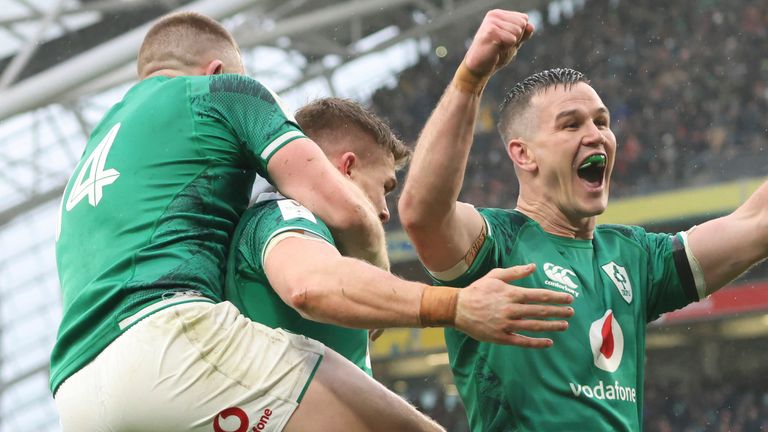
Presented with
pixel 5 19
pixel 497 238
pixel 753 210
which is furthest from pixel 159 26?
pixel 5 19

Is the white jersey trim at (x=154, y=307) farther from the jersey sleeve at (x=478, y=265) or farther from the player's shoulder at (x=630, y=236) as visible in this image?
the player's shoulder at (x=630, y=236)

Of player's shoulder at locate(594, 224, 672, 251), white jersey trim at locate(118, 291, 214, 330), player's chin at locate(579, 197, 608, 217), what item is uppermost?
white jersey trim at locate(118, 291, 214, 330)

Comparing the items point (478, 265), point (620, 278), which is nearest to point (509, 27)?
point (478, 265)

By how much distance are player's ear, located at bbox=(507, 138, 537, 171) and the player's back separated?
3.73ft

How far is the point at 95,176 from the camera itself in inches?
109

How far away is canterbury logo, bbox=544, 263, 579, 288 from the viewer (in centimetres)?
338

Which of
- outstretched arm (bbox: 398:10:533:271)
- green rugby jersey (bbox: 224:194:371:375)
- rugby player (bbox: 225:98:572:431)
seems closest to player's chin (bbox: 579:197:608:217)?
outstretched arm (bbox: 398:10:533:271)

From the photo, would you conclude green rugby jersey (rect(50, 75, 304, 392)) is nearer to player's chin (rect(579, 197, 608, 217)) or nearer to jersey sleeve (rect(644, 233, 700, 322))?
player's chin (rect(579, 197, 608, 217))

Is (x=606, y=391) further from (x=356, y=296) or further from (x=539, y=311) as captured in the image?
(x=356, y=296)

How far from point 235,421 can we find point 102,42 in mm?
17661

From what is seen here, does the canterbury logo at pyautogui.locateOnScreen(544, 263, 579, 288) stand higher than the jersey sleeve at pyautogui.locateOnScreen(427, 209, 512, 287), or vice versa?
the jersey sleeve at pyautogui.locateOnScreen(427, 209, 512, 287)

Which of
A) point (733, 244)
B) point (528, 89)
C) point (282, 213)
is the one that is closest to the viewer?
point (282, 213)

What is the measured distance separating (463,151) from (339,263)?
2.54 feet

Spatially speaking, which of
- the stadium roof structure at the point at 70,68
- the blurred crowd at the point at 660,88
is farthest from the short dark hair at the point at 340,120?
the blurred crowd at the point at 660,88
